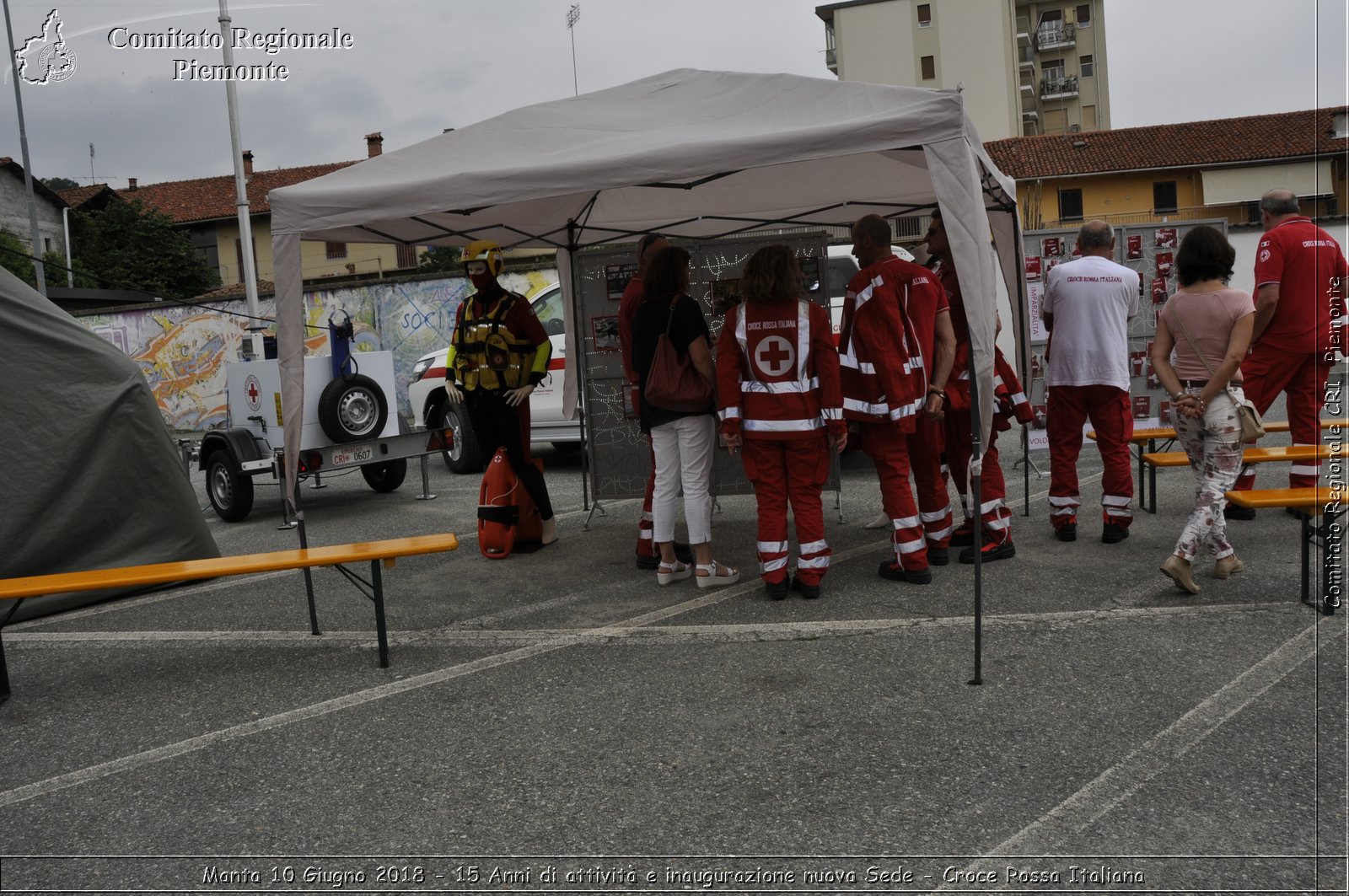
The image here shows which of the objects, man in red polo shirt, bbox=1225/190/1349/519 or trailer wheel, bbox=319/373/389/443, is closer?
man in red polo shirt, bbox=1225/190/1349/519

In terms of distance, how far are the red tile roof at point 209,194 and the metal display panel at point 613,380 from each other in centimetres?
4473

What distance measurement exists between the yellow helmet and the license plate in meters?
2.80

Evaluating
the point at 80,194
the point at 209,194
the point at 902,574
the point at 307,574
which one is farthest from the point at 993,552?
the point at 80,194

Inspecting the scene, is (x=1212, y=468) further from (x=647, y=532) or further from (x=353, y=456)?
(x=353, y=456)

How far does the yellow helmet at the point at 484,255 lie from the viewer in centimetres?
686

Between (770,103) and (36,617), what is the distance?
517 centimetres

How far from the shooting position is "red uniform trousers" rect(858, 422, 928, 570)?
18.6ft

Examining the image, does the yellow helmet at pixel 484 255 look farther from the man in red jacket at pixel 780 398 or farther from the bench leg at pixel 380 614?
the bench leg at pixel 380 614

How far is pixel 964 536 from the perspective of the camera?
6.50 m

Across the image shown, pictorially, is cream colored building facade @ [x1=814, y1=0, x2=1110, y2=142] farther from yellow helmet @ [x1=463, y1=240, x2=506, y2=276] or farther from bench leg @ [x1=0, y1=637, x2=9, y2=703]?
bench leg @ [x1=0, y1=637, x2=9, y2=703]

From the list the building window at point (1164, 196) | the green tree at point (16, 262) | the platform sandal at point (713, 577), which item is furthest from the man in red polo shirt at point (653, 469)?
the building window at point (1164, 196)

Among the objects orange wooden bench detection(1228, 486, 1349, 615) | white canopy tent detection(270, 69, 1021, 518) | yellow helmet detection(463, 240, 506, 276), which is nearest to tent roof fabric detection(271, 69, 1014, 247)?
Answer: white canopy tent detection(270, 69, 1021, 518)

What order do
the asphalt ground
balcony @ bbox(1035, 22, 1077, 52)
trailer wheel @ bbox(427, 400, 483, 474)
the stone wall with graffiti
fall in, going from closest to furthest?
the asphalt ground < trailer wheel @ bbox(427, 400, 483, 474) < the stone wall with graffiti < balcony @ bbox(1035, 22, 1077, 52)

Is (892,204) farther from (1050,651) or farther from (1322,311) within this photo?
(1050,651)
